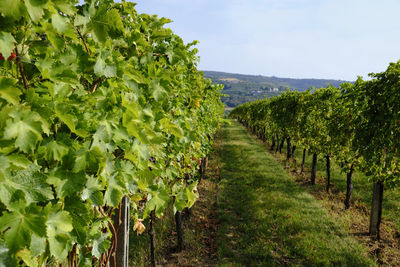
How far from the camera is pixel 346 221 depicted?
24.5 feet

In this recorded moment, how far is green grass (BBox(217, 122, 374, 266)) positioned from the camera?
552 cm

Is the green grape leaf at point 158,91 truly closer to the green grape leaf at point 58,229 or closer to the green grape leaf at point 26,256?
the green grape leaf at point 58,229

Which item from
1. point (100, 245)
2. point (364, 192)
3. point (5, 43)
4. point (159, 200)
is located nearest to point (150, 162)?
point (159, 200)

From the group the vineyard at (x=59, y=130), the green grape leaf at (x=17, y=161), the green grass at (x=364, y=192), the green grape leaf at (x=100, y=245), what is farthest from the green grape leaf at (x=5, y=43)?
the green grass at (x=364, y=192)

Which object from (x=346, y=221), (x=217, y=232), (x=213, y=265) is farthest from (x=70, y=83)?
(x=346, y=221)

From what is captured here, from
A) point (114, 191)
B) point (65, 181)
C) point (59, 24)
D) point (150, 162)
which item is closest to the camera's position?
point (59, 24)

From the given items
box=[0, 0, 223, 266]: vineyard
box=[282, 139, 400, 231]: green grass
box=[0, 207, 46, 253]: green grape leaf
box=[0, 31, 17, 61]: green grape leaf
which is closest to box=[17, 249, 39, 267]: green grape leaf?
box=[0, 0, 223, 266]: vineyard

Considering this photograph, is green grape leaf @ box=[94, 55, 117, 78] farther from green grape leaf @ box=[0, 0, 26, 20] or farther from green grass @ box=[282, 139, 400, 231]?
green grass @ box=[282, 139, 400, 231]

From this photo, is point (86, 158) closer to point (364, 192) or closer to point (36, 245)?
point (36, 245)

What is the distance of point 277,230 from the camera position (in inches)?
264

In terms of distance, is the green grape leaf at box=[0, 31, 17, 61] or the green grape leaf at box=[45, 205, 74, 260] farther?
the green grape leaf at box=[45, 205, 74, 260]

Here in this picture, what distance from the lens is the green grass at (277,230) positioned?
552cm

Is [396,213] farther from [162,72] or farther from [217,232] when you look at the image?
[162,72]

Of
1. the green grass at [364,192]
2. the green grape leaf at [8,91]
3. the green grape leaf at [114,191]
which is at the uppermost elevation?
the green grape leaf at [8,91]
